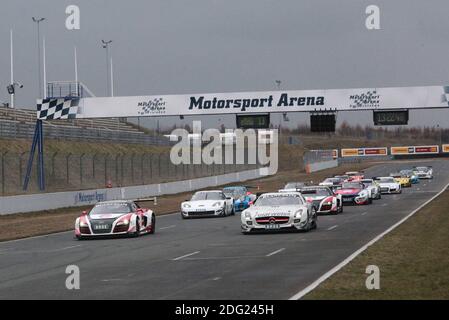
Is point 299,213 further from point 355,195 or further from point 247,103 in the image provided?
point 247,103

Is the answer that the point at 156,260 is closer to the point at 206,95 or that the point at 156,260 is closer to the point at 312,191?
the point at 312,191

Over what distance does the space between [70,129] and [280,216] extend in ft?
159

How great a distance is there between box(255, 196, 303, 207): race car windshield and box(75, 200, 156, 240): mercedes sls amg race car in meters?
3.65

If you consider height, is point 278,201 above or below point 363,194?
above

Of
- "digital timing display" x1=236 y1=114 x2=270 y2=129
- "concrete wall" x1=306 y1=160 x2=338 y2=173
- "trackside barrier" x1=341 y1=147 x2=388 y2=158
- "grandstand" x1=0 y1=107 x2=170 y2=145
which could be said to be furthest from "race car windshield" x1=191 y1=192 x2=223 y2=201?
"trackside barrier" x1=341 y1=147 x2=388 y2=158

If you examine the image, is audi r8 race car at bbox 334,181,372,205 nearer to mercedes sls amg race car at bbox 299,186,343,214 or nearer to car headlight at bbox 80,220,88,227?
mercedes sls amg race car at bbox 299,186,343,214

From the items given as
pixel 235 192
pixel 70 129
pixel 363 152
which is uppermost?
pixel 70 129

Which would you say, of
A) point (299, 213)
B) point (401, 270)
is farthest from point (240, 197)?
point (401, 270)

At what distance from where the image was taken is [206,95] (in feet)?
145

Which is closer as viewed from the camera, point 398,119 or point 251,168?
point 398,119

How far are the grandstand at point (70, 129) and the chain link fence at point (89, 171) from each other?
439 cm

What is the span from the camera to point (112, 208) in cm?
2641

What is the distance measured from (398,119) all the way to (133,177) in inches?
843
